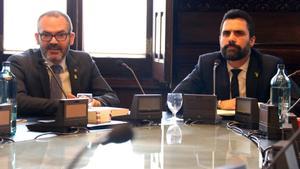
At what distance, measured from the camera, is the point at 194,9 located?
5.01 m

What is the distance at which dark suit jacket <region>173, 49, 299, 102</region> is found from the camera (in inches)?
148

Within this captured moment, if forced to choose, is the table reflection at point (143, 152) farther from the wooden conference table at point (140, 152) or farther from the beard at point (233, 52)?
the beard at point (233, 52)

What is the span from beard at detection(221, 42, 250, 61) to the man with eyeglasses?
2.83 feet

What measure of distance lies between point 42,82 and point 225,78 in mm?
1273

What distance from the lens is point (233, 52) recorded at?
388cm

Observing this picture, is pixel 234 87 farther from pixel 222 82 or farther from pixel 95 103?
pixel 95 103

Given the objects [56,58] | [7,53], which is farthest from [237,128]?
[7,53]

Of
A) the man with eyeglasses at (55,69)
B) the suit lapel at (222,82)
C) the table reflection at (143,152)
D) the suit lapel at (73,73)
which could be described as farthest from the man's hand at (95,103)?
the suit lapel at (222,82)

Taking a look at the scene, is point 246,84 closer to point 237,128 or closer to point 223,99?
point 223,99

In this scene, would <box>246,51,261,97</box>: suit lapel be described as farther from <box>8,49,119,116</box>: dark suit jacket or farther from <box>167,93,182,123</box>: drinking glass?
<box>8,49,119,116</box>: dark suit jacket

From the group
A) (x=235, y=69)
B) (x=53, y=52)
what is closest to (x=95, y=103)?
(x=53, y=52)

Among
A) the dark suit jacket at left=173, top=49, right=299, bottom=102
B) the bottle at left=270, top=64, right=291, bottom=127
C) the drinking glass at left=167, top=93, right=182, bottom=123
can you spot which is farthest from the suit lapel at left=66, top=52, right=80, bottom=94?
the bottle at left=270, top=64, right=291, bottom=127

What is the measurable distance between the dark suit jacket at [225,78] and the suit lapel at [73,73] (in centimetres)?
70

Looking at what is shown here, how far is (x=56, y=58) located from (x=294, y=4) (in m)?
2.40
